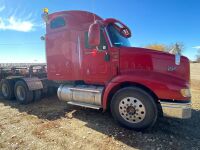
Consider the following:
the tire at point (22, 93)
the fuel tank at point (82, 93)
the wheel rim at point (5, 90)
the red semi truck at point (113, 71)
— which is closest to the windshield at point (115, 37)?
the red semi truck at point (113, 71)

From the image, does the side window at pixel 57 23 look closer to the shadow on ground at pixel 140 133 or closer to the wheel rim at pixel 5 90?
the shadow on ground at pixel 140 133

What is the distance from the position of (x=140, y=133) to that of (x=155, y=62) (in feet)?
5.59

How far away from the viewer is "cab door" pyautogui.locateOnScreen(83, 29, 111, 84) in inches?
195

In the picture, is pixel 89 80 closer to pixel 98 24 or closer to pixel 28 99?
pixel 98 24

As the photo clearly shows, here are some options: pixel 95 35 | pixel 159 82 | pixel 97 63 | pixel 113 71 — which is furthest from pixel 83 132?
pixel 95 35

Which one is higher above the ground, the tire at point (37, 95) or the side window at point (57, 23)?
the side window at point (57, 23)

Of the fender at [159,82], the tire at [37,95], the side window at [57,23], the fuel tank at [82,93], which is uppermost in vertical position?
the side window at [57,23]

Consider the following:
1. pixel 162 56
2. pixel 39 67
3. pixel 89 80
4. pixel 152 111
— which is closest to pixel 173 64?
pixel 162 56

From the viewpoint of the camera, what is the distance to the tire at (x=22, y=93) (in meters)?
6.97

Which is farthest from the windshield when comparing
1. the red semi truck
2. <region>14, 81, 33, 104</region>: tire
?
<region>14, 81, 33, 104</region>: tire

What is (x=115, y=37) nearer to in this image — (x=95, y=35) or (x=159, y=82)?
(x=95, y=35)

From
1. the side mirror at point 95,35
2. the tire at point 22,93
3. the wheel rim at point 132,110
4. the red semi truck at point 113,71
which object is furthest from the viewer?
the tire at point 22,93

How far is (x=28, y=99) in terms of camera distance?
7.01 meters

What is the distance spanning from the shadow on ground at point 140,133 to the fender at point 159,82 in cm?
92
